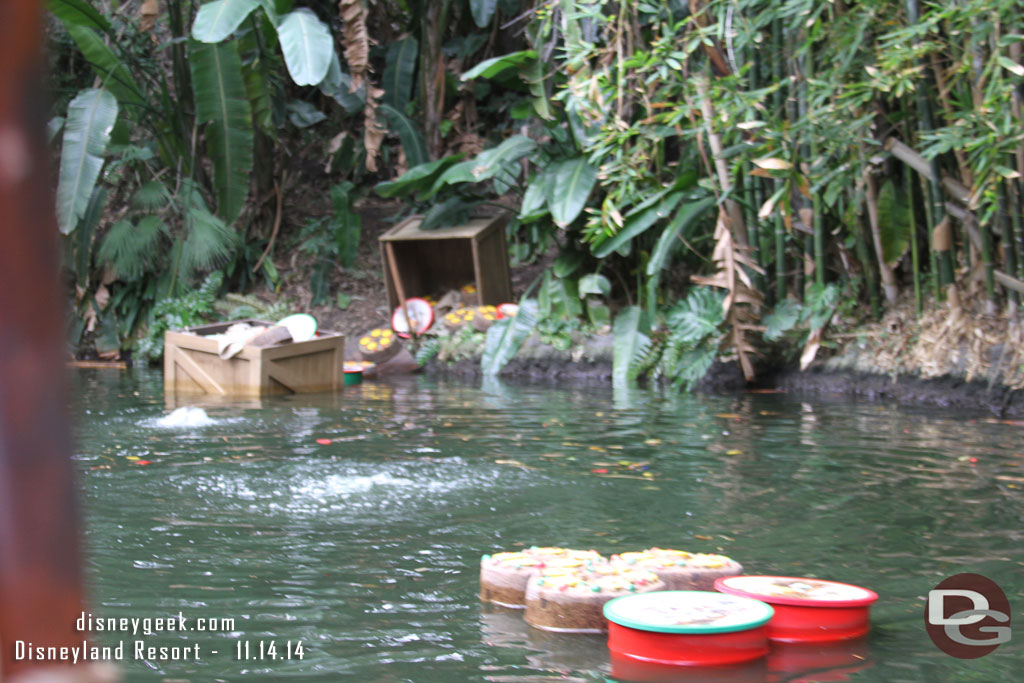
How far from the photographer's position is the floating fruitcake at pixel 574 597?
9.46ft

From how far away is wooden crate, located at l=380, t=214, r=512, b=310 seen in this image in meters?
12.7

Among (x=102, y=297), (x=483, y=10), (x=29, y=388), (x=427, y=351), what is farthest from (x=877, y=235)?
(x=102, y=297)

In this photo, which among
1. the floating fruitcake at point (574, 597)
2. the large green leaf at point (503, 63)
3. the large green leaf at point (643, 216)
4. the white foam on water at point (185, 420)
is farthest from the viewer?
the large green leaf at point (503, 63)

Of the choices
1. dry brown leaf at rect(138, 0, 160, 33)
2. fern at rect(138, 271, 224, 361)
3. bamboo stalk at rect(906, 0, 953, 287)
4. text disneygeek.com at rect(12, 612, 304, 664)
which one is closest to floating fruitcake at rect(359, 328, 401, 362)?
fern at rect(138, 271, 224, 361)

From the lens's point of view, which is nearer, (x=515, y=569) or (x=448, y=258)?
(x=515, y=569)

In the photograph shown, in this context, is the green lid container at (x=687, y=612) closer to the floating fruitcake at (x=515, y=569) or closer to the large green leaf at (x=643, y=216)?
the floating fruitcake at (x=515, y=569)

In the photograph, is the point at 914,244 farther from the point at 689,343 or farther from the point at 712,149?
the point at 689,343

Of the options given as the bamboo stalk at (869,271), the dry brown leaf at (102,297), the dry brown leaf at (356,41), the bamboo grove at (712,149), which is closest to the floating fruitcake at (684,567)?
the bamboo grove at (712,149)

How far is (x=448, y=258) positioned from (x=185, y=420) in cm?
769

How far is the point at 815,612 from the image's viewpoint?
2781 mm

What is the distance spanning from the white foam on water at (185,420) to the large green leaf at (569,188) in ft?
14.0

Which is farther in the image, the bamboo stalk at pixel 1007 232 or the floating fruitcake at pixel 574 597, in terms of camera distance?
the bamboo stalk at pixel 1007 232

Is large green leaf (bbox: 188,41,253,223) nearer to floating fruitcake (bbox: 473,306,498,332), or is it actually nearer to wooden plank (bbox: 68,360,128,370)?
wooden plank (bbox: 68,360,128,370)

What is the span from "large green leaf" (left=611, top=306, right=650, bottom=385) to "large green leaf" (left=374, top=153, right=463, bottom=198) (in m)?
3.36
